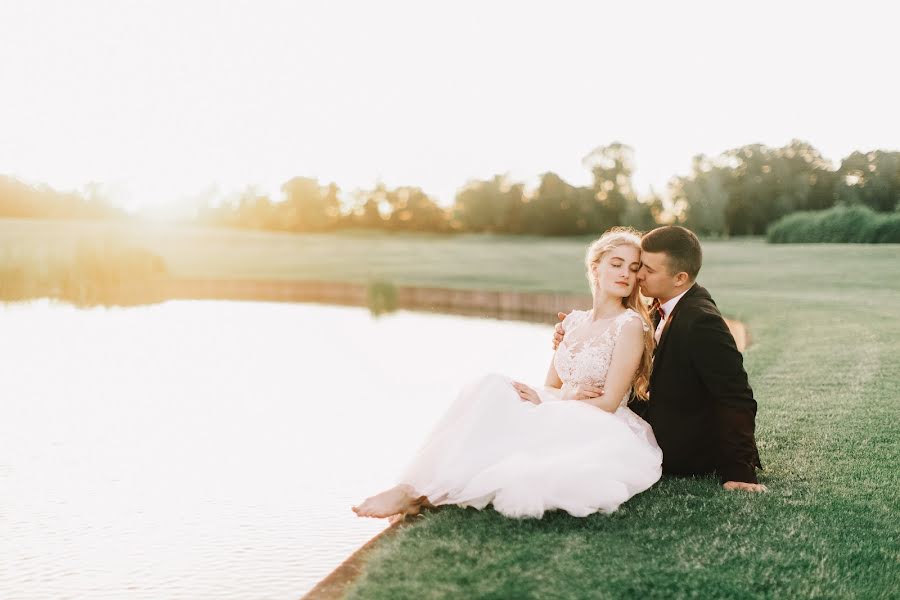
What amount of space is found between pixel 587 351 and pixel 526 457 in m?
0.74

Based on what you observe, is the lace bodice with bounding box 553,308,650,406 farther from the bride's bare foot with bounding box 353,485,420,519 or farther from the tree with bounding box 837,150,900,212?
the tree with bounding box 837,150,900,212

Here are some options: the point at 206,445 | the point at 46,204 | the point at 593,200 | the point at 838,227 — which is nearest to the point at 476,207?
the point at 593,200

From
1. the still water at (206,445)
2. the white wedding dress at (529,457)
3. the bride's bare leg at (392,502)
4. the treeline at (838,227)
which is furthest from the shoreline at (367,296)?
the bride's bare leg at (392,502)

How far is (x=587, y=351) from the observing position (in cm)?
425

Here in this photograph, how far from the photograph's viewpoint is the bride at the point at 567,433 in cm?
366

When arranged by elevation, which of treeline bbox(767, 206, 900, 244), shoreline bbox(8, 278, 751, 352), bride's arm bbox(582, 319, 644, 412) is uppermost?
treeline bbox(767, 206, 900, 244)

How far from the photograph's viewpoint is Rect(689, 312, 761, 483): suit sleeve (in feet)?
13.1

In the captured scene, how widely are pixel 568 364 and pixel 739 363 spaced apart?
81 centimetres

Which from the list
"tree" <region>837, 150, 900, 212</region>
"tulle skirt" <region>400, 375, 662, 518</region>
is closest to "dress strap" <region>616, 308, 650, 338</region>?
"tulle skirt" <region>400, 375, 662, 518</region>

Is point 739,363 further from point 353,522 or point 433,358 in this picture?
point 433,358

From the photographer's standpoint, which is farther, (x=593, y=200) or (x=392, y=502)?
(x=593, y=200)

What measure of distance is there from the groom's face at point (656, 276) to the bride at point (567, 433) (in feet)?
0.16

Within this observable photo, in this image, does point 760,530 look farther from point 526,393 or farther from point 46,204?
point 46,204

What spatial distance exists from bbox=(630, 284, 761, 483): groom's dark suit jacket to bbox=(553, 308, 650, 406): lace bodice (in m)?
0.19
